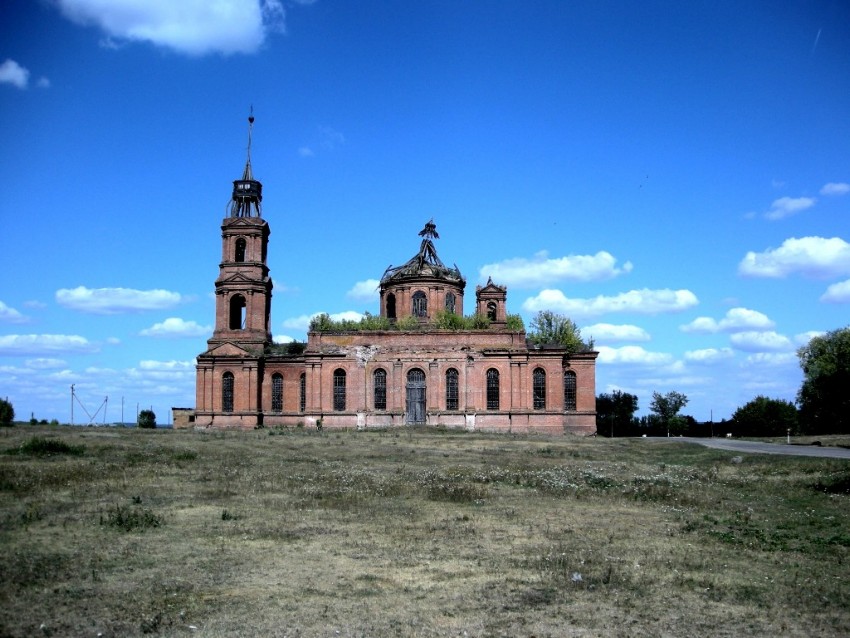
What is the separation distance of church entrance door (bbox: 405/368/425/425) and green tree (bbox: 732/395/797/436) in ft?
130

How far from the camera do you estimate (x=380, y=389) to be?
181 ft

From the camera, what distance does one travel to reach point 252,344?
59.4 metres

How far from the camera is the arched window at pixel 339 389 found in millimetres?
55156

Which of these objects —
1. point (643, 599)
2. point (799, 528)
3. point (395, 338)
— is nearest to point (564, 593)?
point (643, 599)

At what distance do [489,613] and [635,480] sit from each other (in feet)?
52.1

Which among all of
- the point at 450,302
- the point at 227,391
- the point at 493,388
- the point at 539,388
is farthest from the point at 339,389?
the point at 539,388

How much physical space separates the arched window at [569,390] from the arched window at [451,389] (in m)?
8.44

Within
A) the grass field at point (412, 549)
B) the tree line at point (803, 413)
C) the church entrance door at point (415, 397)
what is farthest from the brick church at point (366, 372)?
the grass field at point (412, 549)

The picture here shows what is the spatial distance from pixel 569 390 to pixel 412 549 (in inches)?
1737

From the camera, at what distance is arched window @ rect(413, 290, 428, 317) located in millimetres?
62406

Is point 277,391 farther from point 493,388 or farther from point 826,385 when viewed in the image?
point 826,385

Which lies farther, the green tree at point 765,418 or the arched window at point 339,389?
the green tree at point 765,418

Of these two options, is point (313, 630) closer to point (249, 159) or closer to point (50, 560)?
point (50, 560)

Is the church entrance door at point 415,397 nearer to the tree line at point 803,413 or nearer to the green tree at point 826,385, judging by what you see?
the tree line at point 803,413
